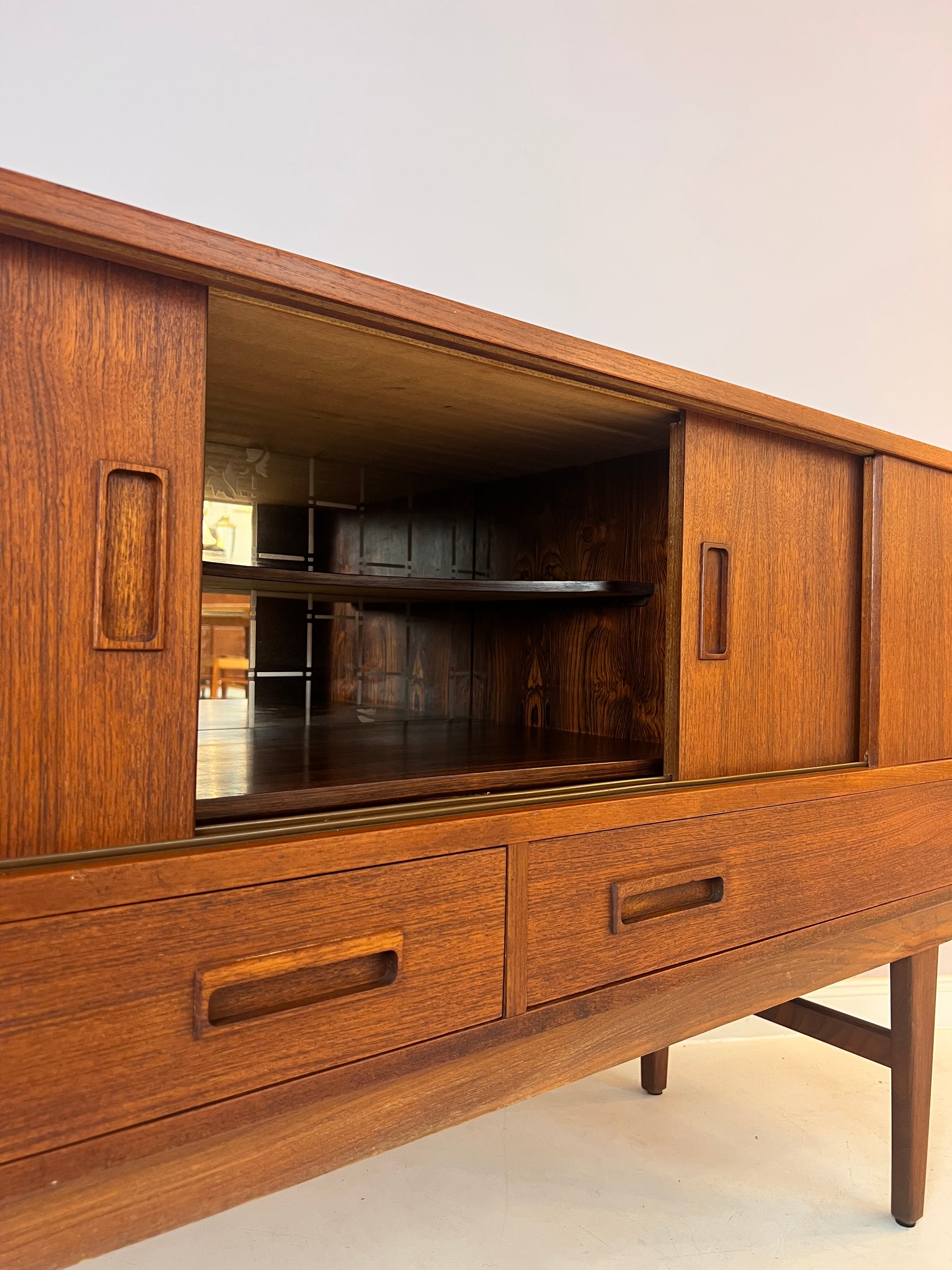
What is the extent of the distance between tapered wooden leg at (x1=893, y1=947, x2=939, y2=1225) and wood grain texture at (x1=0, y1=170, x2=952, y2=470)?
73cm

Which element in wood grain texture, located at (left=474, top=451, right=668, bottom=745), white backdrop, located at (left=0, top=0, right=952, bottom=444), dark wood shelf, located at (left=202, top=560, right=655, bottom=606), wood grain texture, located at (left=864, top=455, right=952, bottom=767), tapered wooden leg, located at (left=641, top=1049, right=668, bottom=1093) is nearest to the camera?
dark wood shelf, located at (left=202, top=560, right=655, bottom=606)

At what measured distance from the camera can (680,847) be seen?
816mm

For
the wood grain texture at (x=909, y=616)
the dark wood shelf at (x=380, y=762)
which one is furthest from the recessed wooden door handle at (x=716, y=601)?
the wood grain texture at (x=909, y=616)

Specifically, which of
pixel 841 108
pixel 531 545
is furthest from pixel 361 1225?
pixel 841 108

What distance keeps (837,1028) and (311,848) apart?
99cm

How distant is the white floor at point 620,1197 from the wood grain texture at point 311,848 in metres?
0.74

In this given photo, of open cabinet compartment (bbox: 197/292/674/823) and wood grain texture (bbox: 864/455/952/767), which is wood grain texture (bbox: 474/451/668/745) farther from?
wood grain texture (bbox: 864/455/952/767)

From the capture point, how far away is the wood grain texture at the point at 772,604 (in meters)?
0.85

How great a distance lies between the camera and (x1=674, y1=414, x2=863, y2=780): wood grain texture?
0.85 m

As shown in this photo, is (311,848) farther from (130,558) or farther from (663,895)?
(663,895)

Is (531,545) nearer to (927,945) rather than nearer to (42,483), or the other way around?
(927,945)

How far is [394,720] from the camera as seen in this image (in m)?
1.26

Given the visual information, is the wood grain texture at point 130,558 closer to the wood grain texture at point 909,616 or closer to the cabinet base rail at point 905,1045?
the wood grain texture at point 909,616

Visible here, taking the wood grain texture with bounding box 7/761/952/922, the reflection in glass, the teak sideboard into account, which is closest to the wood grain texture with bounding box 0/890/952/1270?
the teak sideboard
